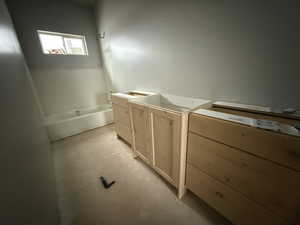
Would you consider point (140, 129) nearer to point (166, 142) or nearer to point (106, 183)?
point (166, 142)

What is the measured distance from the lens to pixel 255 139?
2.16 ft

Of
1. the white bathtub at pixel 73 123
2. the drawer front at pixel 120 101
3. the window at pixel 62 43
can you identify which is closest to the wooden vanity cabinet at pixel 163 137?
the drawer front at pixel 120 101

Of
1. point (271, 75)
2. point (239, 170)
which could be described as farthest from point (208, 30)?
point (239, 170)

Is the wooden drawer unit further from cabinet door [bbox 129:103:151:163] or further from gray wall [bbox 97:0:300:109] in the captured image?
cabinet door [bbox 129:103:151:163]

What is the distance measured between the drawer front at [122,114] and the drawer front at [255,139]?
1.14m

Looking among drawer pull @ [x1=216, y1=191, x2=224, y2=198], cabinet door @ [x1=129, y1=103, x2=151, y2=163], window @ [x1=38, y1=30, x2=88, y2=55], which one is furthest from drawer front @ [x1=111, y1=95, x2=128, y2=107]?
window @ [x1=38, y1=30, x2=88, y2=55]

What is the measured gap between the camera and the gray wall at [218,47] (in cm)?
82

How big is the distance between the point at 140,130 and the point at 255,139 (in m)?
1.09

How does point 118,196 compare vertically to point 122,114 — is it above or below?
below

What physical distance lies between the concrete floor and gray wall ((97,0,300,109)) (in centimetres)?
113

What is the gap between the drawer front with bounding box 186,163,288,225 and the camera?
2.39ft

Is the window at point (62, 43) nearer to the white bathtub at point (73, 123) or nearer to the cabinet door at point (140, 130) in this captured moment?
the white bathtub at point (73, 123)

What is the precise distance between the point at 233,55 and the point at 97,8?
3.15 metres

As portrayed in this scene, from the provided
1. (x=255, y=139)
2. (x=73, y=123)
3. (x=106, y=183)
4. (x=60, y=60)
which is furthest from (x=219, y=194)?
(x=60, y=60)
